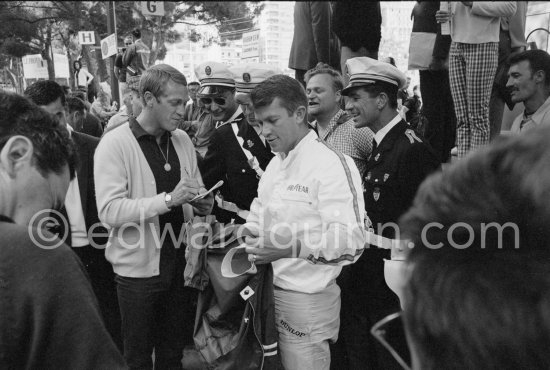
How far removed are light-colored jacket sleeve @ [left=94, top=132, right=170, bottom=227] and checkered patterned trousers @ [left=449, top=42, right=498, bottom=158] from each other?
8.57 ft

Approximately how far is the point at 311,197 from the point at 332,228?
9.7 inches

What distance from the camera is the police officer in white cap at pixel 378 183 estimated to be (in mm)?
3033

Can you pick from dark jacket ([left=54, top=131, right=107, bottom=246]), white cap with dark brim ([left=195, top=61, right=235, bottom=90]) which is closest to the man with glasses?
white cap with dark brim ([left=195, top=61, right=235, bottom=90])

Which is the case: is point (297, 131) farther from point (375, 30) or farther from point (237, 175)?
point (375, 30)

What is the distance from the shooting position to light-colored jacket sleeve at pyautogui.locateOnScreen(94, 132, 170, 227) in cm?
292

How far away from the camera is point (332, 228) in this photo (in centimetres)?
242

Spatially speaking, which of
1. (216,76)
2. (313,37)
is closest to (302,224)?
(216,76)

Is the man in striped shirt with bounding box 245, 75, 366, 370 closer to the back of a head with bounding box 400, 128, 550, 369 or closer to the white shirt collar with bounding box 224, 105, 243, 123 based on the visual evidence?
the white shirt collar with bounding box 224, 105, 243, 123

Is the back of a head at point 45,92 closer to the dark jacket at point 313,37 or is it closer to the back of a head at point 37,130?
the dark jacket at point 313,37

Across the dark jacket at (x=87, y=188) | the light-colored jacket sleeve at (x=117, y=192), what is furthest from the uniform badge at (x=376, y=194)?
the dark jacket at (x=87, y=188)

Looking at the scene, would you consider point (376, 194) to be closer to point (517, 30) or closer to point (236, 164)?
point (236, 164)

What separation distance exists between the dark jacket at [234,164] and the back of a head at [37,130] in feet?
6.94

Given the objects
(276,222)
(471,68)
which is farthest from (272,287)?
(471,68)

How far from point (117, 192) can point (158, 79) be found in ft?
2.57
